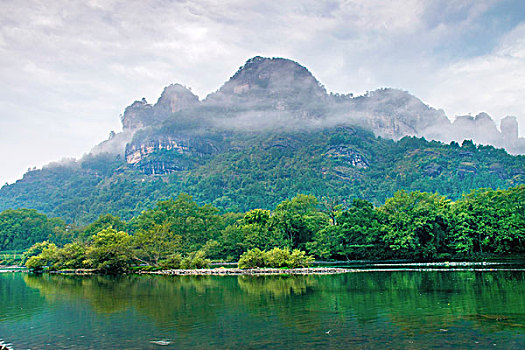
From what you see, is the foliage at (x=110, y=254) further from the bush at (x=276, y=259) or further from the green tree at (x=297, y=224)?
the green tree at (x=297, y=224)

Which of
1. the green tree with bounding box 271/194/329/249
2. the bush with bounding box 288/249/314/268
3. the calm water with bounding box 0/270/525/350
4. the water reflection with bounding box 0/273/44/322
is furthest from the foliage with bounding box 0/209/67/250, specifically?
the calm water with bounding box 0/270/525/350

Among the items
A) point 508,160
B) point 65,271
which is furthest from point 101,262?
point 508,160

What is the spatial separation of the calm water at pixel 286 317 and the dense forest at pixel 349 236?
26.0 metres

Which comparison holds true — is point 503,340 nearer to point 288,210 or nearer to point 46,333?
point 46,333

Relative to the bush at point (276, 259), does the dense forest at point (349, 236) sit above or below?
above

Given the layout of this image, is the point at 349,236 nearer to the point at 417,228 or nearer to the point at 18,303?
the point at 417,228

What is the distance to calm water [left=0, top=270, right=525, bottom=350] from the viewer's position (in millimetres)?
17641

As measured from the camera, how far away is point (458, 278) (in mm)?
37906

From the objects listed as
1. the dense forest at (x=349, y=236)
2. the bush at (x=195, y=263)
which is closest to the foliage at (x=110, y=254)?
the dense forest at (x=349, y=236)

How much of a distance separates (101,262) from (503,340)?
59474 millimetres

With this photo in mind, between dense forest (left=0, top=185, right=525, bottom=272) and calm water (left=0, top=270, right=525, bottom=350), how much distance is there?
85.2 ft

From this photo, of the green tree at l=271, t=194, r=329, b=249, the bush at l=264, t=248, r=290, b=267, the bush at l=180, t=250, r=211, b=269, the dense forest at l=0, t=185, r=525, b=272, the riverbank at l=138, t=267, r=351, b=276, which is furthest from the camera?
the green tree at l=271, t=194, r=329, b=249

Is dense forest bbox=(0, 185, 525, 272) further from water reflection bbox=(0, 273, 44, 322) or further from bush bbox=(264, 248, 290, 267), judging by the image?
water reflection bbox=(0, 273, 44, 322)

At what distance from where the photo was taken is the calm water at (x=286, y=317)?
17.6 meters
